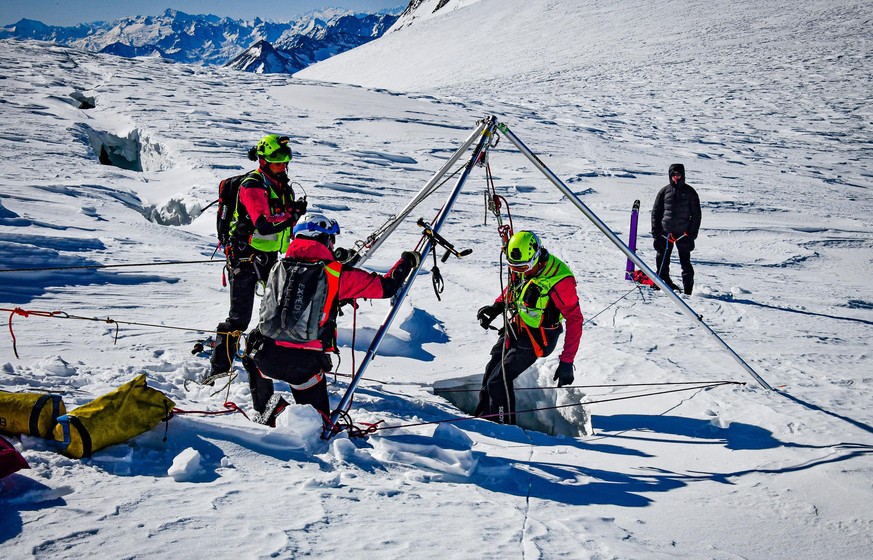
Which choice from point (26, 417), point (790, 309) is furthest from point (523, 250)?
point (790, 309)

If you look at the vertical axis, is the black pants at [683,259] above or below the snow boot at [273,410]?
above

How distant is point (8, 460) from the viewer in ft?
8.41

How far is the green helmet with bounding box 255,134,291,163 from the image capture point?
4973mm

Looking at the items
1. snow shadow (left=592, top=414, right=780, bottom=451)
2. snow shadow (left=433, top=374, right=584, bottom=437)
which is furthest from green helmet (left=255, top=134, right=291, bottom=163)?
snow shadow (left=592, top=414, right=780, bottom=451)

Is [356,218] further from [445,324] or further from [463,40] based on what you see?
[463,40]

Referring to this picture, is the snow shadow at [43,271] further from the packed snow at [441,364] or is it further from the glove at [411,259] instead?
the glove at [411,259]

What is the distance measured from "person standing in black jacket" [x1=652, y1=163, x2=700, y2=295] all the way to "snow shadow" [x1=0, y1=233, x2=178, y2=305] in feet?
21.7

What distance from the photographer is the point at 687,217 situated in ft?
27.3

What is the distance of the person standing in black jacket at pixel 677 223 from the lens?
8250 mm

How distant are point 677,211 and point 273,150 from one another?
5872 mm

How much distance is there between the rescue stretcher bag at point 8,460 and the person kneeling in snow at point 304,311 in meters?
1.54

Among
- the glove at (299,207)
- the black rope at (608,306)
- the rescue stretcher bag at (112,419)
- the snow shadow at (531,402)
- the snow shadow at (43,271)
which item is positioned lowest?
the snow shadow at (531,402)

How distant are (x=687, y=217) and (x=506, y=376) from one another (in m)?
4.55

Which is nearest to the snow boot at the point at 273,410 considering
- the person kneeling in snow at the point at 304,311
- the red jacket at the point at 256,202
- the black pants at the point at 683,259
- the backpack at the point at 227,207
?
the person kneeling in snow at the point at 304,311
